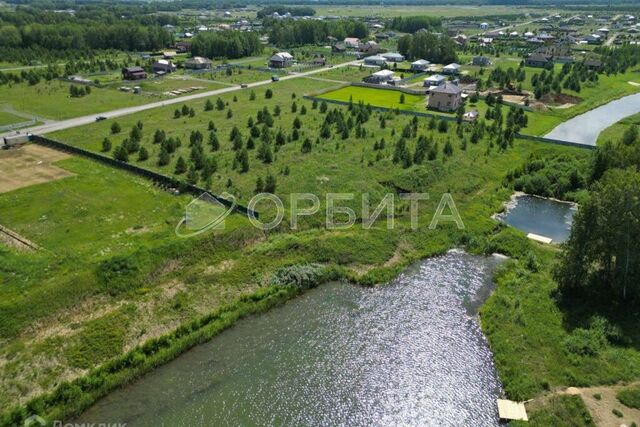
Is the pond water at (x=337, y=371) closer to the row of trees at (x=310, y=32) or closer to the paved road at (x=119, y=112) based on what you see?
the paved road at (x=119, y=112)

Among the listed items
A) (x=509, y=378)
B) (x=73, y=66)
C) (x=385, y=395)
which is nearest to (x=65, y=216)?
(x=385, y=395)

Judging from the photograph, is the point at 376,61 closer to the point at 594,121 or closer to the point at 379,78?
the point at 379,78

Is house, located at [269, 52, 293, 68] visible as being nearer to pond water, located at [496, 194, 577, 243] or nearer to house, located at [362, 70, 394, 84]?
house, located at [362, 70, 394, 84]

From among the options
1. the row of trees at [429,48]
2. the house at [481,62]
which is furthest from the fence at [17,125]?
the house at [481,62]

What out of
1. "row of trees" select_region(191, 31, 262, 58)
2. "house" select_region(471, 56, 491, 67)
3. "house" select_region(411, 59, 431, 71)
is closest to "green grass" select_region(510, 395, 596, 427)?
"house" select_region(411, 59, 431, 71)

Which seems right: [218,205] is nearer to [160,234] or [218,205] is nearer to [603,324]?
[160,234]

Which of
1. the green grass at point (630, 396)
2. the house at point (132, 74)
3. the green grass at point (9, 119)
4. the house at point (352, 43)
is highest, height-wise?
the green grass at point (630, 396)

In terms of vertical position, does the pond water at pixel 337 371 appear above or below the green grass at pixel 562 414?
below

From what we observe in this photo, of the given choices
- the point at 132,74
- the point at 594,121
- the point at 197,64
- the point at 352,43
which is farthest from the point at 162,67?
the point at 594,121
